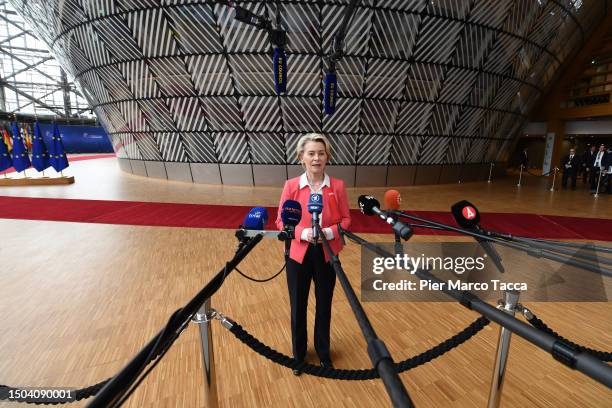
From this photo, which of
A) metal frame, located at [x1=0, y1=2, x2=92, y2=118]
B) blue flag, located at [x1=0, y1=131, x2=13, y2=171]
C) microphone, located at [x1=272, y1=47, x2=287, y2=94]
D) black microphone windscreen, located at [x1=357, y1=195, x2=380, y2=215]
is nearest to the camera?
black microphone windscreen, located at [x1=357, y1=195, x2=380, y2=215]

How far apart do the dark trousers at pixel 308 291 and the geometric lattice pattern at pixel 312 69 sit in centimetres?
1062

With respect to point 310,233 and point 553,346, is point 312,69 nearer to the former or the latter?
point 310,233

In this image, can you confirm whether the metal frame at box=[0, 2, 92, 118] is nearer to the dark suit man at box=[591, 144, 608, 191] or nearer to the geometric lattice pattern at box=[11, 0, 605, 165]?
the geometric lattice pattern at box=[11, 0, 605, 165]

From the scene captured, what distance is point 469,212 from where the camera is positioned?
1557mm

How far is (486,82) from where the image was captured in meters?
13.9

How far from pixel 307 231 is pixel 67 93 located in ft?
154

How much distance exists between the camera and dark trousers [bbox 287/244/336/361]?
7.97ft

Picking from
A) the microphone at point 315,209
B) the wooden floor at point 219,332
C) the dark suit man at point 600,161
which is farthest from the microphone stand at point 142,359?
the dark suit man at point 600,161

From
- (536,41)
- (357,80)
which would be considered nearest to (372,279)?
(357,80)

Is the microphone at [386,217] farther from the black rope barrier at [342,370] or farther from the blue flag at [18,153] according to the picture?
the blue flag at [18,153]

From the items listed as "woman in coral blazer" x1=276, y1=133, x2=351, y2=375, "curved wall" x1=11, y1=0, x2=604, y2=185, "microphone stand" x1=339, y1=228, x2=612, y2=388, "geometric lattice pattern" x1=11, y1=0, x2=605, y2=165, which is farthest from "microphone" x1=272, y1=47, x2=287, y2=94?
"microphone stand" x1=339, y1=228, x2=612, y2=388

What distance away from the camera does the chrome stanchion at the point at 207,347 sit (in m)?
1.51

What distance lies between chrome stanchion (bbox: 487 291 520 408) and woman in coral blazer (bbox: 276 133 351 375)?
3.81ft

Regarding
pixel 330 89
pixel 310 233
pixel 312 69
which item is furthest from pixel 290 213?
pixel 312 69
